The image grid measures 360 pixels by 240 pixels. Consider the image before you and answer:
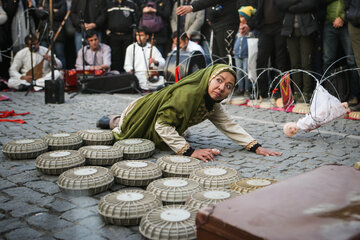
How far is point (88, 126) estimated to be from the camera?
18.1ft

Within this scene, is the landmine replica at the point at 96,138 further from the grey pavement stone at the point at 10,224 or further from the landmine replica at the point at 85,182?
the grey pavement stone at the point at 10,224

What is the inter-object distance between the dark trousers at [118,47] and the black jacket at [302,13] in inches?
175

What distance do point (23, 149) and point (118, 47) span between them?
22.0 feet

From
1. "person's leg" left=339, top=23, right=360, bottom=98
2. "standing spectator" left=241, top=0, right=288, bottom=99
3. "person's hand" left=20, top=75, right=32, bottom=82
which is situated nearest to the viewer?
"person's leg" left=339, top=23, right=360, bottom=98

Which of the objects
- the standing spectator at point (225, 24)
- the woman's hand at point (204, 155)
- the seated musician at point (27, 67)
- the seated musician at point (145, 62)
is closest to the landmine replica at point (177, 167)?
the woman's hand at point (204, 155)

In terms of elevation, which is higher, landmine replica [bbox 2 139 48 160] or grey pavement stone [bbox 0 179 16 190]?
landmine replica [bbox 2 139 48 160]

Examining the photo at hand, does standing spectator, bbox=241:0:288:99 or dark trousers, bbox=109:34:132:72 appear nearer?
standing spectator, bbox=241:0:288:99

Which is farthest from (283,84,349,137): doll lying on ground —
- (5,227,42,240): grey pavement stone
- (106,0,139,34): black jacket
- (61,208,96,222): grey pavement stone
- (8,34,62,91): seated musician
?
(8,34,62,91): seated musician

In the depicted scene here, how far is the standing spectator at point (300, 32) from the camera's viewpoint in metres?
6.66

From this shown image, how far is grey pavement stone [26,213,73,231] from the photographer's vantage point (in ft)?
7.97

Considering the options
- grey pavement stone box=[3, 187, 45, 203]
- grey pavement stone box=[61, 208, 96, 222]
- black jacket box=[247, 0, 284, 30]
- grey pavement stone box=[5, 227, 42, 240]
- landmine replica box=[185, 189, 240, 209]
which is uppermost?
black jacket box=[247, 0, 284, 30]

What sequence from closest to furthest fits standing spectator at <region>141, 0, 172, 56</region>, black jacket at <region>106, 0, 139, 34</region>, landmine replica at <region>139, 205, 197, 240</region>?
landmine replica at <region>139, 205, 197, 240</region>, black jacket at <region>106, 0, 139, 34</region>, standing spectator at <region>141, 0, 172, 56</region>

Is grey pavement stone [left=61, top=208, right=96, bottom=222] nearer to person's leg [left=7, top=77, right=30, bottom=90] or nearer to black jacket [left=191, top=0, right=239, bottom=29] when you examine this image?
black jacket [left=191, top=0, right=239, bottom=29]

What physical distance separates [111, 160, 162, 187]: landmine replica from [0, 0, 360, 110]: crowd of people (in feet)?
10.0
